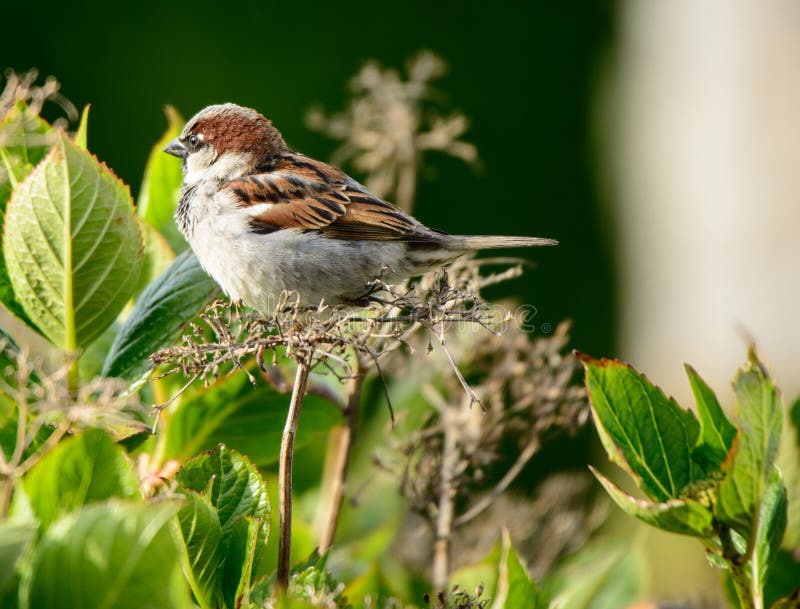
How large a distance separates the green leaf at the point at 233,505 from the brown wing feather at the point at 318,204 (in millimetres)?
1047

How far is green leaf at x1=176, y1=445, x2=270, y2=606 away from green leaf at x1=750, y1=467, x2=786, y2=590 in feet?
1.55

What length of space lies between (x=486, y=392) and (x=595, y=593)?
1.19 ft

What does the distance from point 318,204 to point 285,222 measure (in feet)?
0.28

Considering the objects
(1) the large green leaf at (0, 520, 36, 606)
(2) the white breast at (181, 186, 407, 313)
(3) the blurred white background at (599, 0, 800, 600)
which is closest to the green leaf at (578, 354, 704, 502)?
(1) the large green leaf at (0, 520, 36, 606)

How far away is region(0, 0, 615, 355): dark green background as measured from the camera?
18.9ft

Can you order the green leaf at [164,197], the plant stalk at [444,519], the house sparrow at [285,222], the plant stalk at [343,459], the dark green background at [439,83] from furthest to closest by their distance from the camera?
the dark green background at [439,83]
the house sparrow at [285,222]
the green leaf at [164,197]
the plant stalk at [444,519]
the plant stalk at [343,459]

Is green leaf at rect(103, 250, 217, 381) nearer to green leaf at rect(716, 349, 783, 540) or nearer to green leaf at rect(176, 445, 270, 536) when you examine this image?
green leaf at rect(176, 445, 270, 536)

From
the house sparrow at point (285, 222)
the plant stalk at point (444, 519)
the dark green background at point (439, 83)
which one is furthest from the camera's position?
the dark green background at point (439, 83)

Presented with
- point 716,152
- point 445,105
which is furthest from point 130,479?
point 716,152

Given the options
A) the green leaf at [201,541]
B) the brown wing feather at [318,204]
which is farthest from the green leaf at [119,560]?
the brown wing feather at [318,204]

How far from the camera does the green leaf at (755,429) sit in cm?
87

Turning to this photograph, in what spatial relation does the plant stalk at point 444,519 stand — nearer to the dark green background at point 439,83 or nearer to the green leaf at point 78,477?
the green leaf at point 78,477

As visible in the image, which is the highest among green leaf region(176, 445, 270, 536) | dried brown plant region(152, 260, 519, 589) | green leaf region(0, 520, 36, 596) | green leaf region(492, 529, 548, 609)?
dried brown plant region(152, 260, 519, 589)

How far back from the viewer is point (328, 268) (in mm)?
1803
